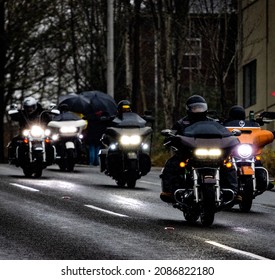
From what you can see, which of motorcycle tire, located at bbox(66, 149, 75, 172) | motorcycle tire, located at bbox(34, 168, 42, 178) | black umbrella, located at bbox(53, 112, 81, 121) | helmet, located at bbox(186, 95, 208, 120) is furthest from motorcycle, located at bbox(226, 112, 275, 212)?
black umbrella, located at bbox(53, 112, 81, 121)

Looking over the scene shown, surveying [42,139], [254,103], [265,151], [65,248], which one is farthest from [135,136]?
Result: [254,103]

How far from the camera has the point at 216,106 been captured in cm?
5738

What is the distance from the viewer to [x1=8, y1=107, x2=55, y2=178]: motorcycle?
2775 cm

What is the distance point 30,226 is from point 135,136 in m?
8.76

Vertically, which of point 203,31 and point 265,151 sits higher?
point 203,31

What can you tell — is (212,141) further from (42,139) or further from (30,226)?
(42,139)

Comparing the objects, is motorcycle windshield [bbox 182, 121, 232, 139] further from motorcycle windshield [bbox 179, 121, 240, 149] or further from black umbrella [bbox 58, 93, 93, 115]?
black umbrella [bbox 58, 93, 93, 115]

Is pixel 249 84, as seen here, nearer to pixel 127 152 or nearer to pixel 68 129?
pixel 68 129

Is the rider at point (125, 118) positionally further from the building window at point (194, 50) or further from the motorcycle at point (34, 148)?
the building window at point (194, 50)

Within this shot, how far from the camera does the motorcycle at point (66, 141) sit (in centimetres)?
3186

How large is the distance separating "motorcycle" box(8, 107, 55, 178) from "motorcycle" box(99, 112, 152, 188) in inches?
95.5

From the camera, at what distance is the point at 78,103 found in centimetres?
3881

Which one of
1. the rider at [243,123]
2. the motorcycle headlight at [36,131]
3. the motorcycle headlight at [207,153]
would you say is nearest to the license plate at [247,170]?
the rider at [243,123]

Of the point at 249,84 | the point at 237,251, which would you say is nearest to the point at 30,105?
the point at 237,251
